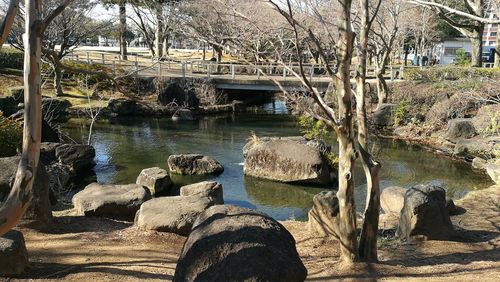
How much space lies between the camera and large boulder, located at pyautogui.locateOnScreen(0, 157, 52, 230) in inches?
289

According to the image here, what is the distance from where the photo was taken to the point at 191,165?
15.3m

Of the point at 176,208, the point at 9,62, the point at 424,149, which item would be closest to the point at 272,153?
the point at 176,208

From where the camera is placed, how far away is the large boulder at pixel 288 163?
14.3m

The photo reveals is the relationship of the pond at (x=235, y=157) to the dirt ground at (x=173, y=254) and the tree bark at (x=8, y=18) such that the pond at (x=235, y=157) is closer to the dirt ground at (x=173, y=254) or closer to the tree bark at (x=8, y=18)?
the dirt ground at (x=173, y=254)

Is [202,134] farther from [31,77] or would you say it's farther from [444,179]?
[31,77]

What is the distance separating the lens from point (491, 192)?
38.0 ft

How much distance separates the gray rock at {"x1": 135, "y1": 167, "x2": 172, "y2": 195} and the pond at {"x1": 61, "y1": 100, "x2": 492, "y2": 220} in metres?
0.93

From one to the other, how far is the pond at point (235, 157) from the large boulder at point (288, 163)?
0.98ft

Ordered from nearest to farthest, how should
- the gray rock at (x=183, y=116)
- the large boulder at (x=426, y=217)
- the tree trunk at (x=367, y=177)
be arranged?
the tree trunk at (x=367, y=177), the large boulder at (x=426, y=217), the gray rock at (x=183, y=116)

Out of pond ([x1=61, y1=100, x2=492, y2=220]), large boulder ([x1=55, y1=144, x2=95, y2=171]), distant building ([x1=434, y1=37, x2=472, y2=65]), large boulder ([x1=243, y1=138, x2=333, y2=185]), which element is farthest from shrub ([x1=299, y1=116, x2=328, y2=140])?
distant building ([x1=434, y1=37, x2=472, y2=65])

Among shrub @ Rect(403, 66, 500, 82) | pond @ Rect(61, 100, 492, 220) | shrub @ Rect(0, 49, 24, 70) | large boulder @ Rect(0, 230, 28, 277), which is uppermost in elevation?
shrub @ Rect(0, 49, 24, 70)

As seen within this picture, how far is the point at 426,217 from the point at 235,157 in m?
11.0

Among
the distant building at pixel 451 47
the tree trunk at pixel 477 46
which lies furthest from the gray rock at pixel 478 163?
the distant building at pixel 451 47

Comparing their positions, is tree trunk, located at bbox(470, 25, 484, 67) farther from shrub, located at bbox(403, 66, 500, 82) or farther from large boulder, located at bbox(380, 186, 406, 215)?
large boulder, located at bbox(380, 186, 406, 215)
